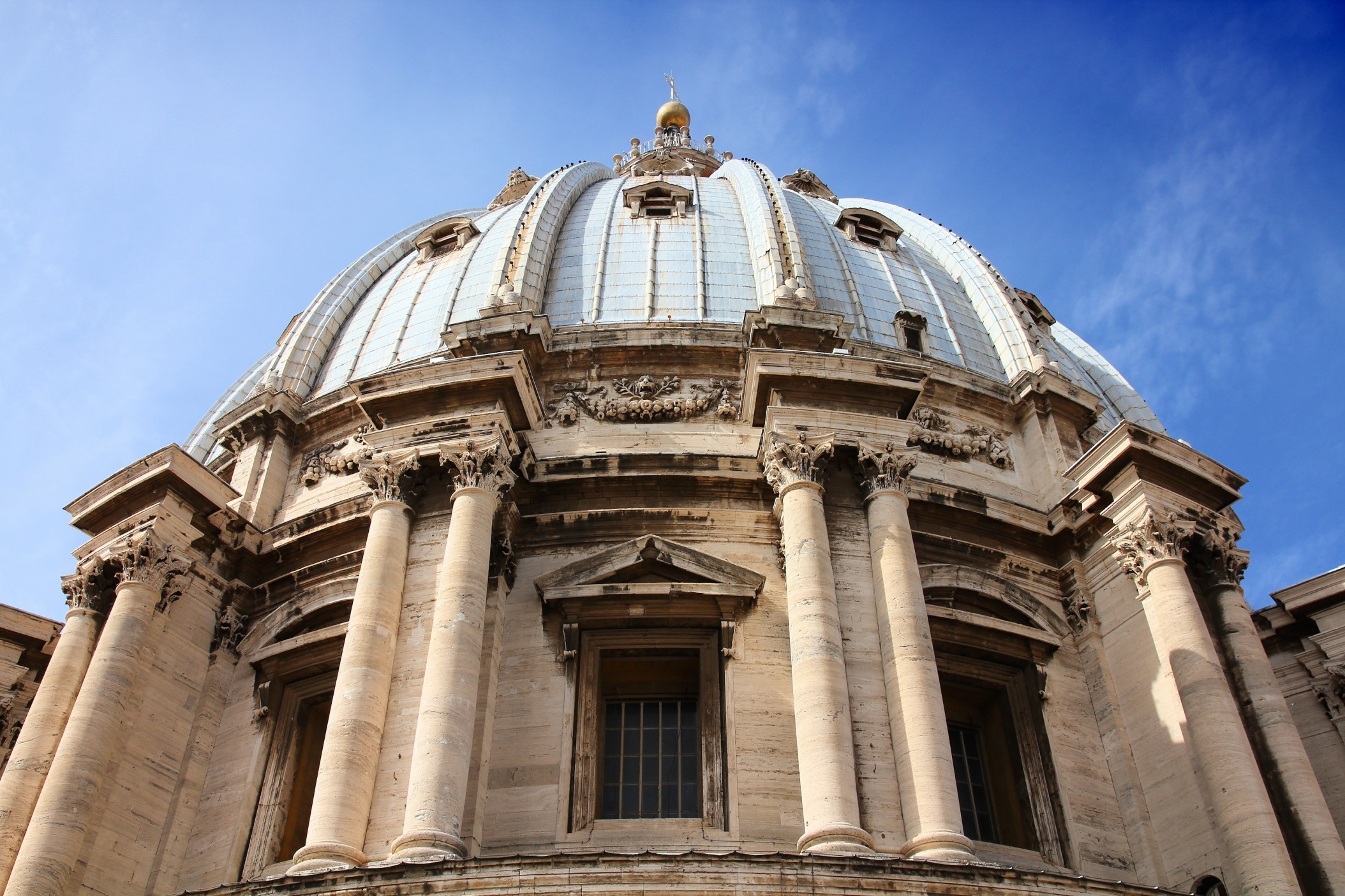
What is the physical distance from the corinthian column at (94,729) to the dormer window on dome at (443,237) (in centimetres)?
1496

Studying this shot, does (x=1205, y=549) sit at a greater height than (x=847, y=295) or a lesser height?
lesser

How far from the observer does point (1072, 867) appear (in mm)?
18953

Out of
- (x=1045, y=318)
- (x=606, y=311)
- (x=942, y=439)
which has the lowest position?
(x=942, y=439)

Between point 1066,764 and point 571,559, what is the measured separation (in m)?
8.75

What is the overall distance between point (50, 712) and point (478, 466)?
25.7 feet

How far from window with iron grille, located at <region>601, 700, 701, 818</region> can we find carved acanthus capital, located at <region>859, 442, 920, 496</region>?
4.56 meters

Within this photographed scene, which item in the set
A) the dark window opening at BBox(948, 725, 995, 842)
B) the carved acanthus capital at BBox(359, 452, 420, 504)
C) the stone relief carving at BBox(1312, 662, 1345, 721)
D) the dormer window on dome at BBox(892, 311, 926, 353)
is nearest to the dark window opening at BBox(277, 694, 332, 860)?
the carved acanthus capital at BBox(359, 452, 420, 504)

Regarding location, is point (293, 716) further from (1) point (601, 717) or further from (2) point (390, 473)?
(1) point (601, 717)

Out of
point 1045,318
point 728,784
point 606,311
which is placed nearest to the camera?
point 728,784

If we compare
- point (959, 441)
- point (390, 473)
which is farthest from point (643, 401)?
point (959, 441)

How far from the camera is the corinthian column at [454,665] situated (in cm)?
1533

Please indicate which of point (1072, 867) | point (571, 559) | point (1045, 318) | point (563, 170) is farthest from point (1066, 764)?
point (563, 170)

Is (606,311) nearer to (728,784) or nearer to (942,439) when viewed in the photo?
(942,439)

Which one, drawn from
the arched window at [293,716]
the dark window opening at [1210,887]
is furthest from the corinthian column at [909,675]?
the arched window at [293,716]
